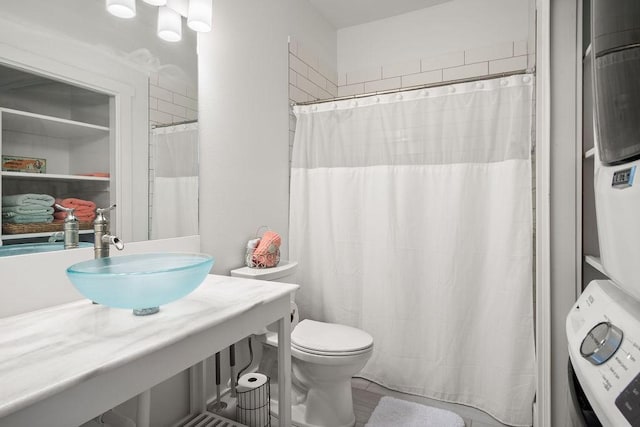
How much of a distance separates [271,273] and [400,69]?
202 centimetres

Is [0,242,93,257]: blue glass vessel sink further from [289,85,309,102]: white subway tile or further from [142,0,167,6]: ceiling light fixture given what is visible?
[289,85,309,102]: white subway tile

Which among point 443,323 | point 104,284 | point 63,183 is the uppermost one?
point 63,183

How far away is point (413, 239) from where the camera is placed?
2.10 m

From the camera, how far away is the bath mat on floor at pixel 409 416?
1786 millimetres

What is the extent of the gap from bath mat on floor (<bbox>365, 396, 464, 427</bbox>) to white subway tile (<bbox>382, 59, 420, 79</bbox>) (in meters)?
2.38

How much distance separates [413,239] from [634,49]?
58.6 inches

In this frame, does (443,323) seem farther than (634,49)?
Yes

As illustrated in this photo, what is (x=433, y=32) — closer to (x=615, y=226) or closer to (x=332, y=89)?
(x=332, y=89)

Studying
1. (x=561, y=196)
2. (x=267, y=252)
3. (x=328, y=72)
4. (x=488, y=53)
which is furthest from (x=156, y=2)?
(x=488, y=53)

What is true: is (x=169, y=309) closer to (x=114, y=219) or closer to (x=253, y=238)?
(x=114, y=219)

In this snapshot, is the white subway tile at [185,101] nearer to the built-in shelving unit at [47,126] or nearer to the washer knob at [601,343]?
the built-in shelving unit at [47,126]

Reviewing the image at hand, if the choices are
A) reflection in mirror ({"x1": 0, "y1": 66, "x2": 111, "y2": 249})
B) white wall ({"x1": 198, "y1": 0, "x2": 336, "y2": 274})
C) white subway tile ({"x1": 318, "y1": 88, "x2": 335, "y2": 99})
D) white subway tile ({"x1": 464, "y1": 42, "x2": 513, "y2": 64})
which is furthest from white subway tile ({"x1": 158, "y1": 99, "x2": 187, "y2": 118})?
white subway tile ({"x1": 464, "y1": 42, "x2": 513, "y2": 64})

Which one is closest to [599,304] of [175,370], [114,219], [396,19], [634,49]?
[634,49]

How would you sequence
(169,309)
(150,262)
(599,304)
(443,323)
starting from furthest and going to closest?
(443,323) → (150,262) → (169,309) → (599,304)
